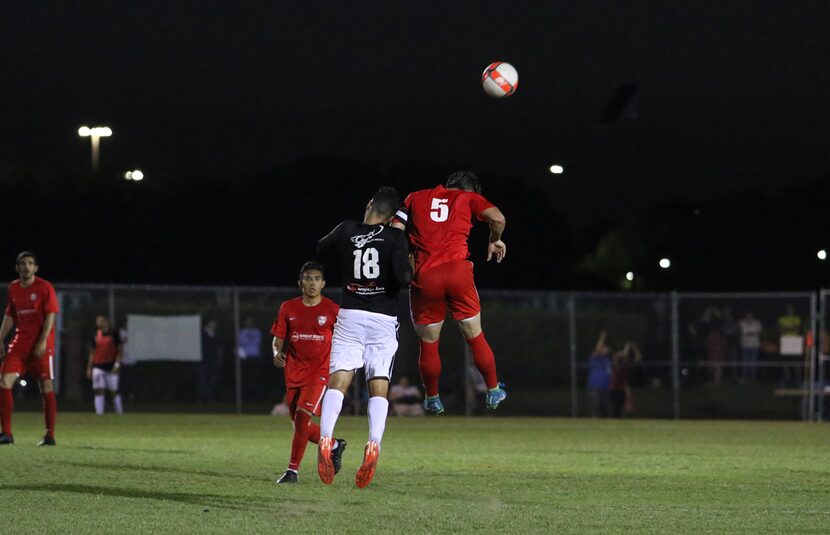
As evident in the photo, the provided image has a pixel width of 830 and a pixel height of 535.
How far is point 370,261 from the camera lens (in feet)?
36.7

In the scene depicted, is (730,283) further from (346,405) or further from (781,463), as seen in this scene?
(781,463)

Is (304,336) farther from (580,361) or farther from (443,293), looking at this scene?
(580,361)

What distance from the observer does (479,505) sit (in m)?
10.9

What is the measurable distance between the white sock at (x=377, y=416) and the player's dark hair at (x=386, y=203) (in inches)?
59.6

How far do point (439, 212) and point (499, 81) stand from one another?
256 centimetres

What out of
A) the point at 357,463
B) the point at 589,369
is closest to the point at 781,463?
the point at 357,463

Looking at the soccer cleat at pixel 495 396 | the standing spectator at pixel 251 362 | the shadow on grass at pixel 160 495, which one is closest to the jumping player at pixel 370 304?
the shadow on grass at pixel 160 495

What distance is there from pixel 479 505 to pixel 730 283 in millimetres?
77736

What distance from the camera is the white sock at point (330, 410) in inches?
445

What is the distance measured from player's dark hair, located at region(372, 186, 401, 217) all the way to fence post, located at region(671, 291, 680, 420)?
67.4 feet

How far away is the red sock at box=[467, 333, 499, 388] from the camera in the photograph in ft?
41.4

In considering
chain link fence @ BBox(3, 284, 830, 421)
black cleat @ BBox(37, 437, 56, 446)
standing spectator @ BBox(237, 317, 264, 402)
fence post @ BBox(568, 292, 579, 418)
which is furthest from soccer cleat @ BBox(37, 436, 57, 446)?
fence post @ BBox(568, 292, 579, 418)

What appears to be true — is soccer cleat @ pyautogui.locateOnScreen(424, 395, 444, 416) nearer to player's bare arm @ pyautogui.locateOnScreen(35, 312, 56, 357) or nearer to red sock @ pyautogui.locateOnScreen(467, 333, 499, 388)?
red sock @ pyautogui.locateOnScreen(467, 333, 499, 388)

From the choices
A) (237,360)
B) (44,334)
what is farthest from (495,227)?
(237,360)
